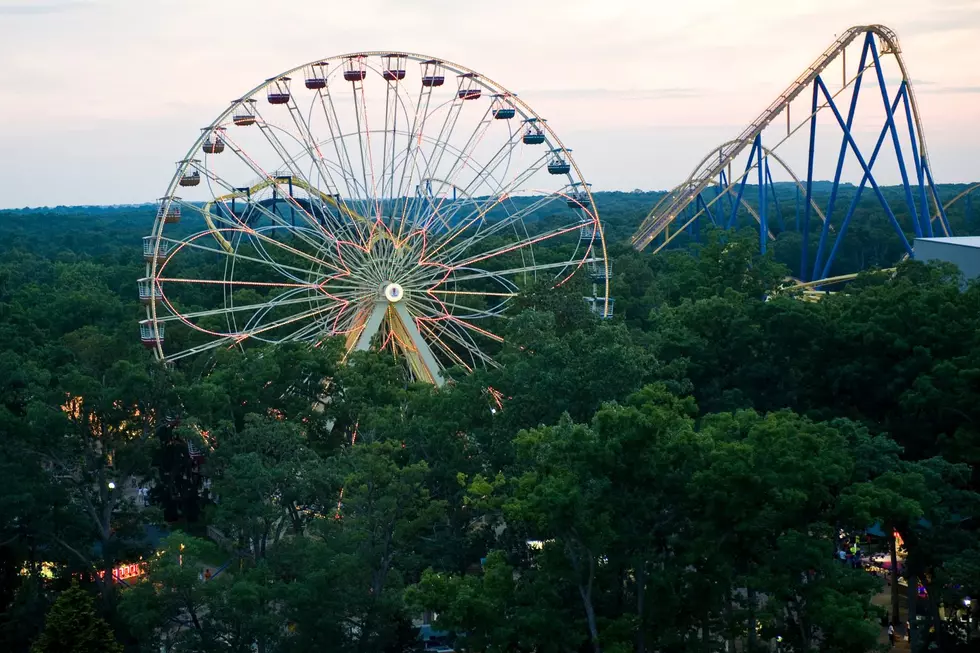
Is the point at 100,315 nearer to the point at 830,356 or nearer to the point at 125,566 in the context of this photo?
the point at 125,566

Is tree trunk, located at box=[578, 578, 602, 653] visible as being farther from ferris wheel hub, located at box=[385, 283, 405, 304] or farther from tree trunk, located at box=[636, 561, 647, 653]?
ferris wheel hub, located at box=[385, 283, 405, 304]

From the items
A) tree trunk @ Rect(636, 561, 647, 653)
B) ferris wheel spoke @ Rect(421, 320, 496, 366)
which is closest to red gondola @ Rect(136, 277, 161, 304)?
ferris wheel spoke @ Rect(421, 320, 496, 366)

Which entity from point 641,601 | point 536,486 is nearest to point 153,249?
point 536,486

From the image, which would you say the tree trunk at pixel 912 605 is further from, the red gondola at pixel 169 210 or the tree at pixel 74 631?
the red gondola at pixel 169 210

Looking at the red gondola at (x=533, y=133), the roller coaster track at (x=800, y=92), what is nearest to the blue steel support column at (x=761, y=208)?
the roller coaster track at (x=800, y=92)

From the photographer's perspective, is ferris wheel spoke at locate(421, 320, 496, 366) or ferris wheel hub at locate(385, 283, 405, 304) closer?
ferris wheel hub at locate(385, 283, 405, 304)

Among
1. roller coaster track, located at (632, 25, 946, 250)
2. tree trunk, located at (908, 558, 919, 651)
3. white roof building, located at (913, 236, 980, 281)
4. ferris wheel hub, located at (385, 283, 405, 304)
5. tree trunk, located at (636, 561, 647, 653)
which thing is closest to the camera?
tree trunk, located at (636, 561, 647, 653)
